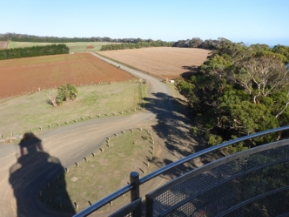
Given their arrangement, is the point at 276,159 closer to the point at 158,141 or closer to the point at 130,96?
the point at 158,141

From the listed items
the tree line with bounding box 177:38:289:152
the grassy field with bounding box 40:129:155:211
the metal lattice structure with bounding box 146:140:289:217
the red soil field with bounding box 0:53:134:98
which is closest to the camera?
the metal lattice structure with bounding box 146:140:289:217

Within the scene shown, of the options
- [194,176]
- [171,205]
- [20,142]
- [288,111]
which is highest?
[194,176]

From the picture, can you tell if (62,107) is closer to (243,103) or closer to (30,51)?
(243,103)

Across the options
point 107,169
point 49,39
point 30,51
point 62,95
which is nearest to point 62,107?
point 62,95

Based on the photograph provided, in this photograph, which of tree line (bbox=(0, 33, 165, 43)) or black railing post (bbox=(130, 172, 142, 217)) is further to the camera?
tree line (bbox=(0, 33, 165, 43))

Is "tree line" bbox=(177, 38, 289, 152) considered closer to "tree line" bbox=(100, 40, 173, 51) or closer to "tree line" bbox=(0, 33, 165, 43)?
"tree line" bbox=(100, 40, 173, 51)

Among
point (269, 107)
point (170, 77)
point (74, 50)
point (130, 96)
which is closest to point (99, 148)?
point (269, 107)

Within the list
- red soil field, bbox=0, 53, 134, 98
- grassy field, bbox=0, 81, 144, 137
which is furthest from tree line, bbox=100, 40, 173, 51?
grassy field, bbox=0, 81, 144, 137
